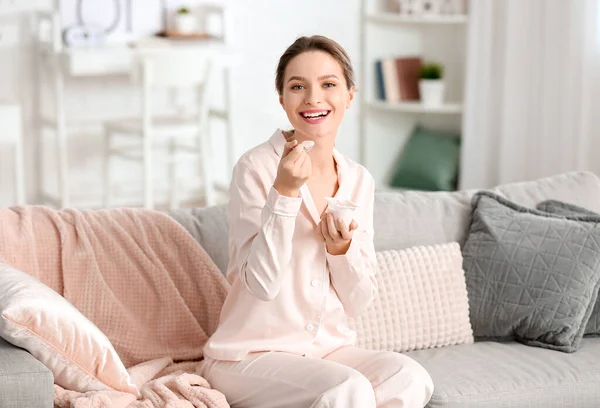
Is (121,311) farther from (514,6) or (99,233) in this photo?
(514,6)

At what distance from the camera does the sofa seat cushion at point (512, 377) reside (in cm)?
222

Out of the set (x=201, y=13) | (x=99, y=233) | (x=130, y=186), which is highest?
(x=201, y=13)

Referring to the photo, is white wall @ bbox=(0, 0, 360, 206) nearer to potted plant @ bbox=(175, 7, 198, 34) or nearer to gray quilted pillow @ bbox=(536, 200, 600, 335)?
potted plant @ bbox=(175, 7, 198, 34)

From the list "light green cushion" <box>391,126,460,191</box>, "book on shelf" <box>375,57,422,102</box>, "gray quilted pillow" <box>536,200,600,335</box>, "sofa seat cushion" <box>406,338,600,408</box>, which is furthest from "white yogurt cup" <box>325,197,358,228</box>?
"book on shelf" <box>375,57,422,102</box>

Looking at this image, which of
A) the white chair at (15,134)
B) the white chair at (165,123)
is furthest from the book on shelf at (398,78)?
the white chair at (15,134)

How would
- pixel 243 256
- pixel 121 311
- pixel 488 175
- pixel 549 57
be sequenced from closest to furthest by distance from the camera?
pixel 243 256 < pixel 121 311 < pixel 549 57 < pixel 488 175

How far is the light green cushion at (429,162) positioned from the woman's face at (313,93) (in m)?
3.20

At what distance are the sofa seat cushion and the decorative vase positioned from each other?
2857mm

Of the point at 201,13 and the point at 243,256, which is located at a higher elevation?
the point at 201,13

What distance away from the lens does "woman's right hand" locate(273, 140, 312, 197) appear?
1.89 m

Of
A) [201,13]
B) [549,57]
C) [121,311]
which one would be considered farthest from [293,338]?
[201,13]

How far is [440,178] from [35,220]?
3.15m

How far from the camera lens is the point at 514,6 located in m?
4.79

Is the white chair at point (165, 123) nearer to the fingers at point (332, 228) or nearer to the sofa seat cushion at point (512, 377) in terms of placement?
the sofa seat cushion at point (512, 377)
